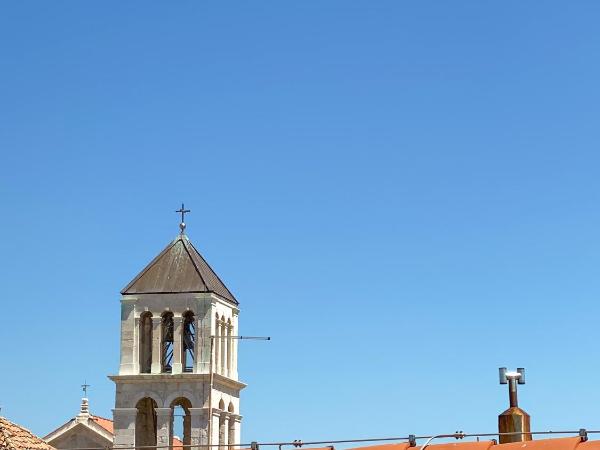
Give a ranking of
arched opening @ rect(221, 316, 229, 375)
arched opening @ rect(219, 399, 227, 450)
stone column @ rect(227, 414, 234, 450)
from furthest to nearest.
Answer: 1. stone column @ rect(227, 414, 234, 450)
2. arched opening @ rect(221, 316, 229, 375)
3. arched opening @ rect(219, 399, 227, 450)

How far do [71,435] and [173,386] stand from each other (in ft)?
55.6

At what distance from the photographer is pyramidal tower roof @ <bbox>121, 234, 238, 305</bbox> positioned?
78.9 metres

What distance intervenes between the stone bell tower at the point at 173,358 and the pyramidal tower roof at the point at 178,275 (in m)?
0.05

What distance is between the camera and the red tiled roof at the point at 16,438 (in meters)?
33.6

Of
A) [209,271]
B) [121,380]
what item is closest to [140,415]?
[121,380]

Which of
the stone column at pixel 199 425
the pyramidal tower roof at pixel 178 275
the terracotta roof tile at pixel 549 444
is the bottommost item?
the terracotta roof tile at pixel 549 444

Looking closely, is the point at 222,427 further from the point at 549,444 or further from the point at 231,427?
the point at 549,444

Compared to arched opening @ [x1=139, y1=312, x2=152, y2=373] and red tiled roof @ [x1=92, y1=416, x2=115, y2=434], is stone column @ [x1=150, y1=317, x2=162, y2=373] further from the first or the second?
red tiled roof @ [x1=92, y1=416, x2=115, y2=434]

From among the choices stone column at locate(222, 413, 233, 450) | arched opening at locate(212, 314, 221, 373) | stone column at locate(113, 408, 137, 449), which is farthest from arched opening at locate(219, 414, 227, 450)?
stone column at locate(113, 408, 137, 449)

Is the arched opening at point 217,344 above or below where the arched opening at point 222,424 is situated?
above

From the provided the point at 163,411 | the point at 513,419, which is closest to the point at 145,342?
the point at 163,411

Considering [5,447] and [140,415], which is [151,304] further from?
[5,447]

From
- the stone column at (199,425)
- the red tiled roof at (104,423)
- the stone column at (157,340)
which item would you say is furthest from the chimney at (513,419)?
the red tiled roof at (104,423)

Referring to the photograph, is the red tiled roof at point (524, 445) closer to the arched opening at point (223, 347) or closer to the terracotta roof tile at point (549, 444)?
the terracotta roof tile at point (549, 444)
